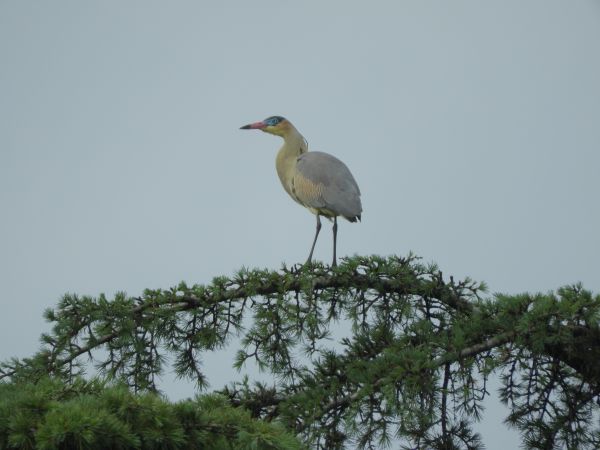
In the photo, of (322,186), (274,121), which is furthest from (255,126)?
(322,186)

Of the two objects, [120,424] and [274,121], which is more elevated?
[274,121]

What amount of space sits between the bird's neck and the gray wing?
52 centimetres

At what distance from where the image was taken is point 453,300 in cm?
415

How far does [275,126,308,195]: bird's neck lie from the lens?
7.56 metres

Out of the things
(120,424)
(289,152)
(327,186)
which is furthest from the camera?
(289,152)

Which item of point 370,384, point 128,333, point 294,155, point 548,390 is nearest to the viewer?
point 370,384

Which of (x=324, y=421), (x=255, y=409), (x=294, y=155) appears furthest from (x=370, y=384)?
(x=294, y=155)

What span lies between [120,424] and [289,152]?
5.71m

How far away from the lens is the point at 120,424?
7.22 ft

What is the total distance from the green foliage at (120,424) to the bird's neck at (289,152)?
515cm

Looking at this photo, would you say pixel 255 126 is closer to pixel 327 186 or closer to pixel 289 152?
pixel 289 152

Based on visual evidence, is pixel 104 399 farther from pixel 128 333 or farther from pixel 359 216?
pixel 359 216

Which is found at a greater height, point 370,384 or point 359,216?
point 359,216

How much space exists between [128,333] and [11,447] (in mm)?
1764
